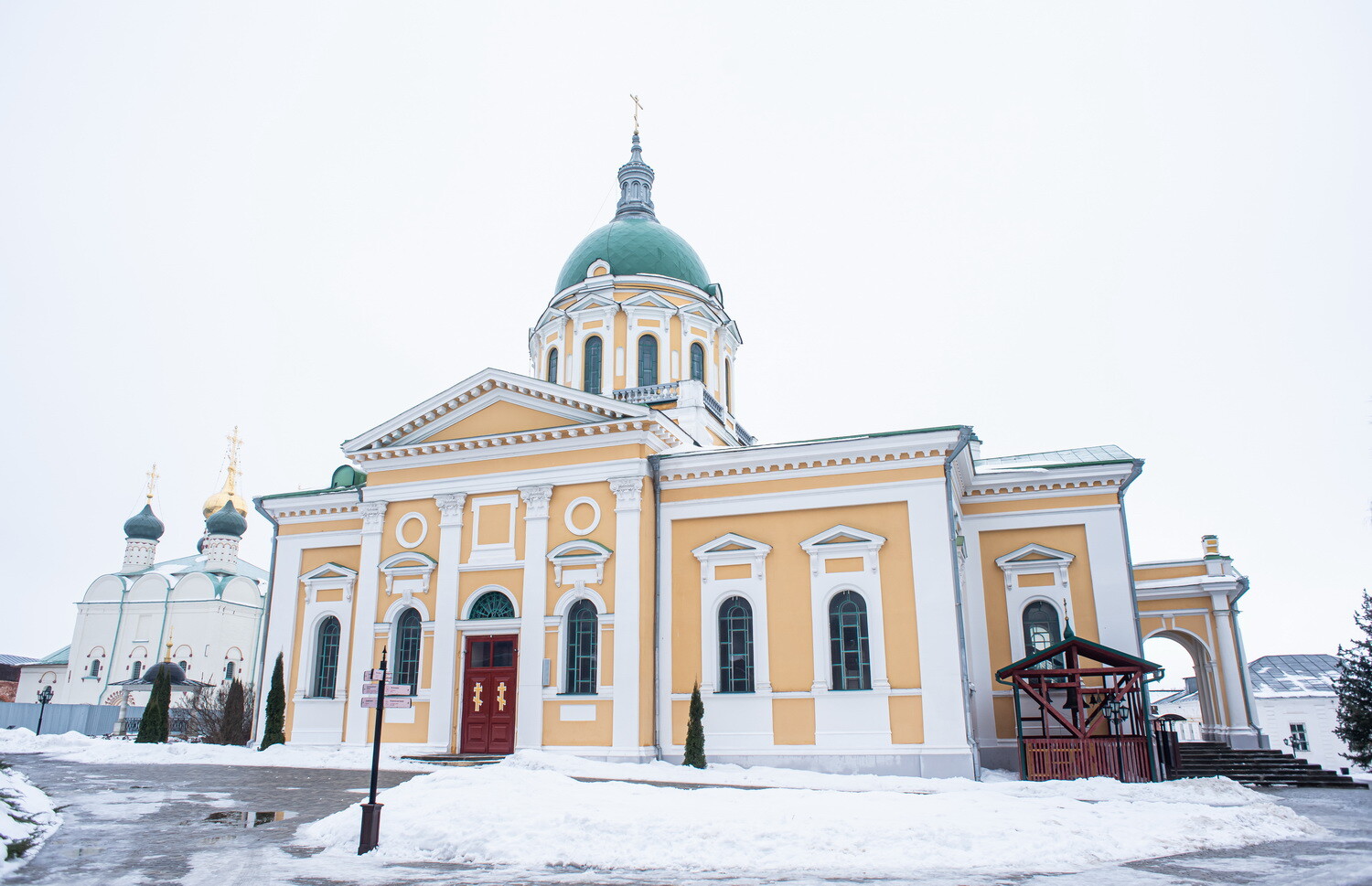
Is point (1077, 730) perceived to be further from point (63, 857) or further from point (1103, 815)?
A: point (63, 857)

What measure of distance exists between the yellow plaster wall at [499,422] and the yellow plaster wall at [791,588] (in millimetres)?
4116

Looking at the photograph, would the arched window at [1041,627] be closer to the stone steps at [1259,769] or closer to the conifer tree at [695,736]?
the stone steps at [1259,769]

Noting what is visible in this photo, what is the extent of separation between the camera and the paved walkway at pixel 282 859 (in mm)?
8875

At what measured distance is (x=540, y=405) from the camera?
23.7 meters

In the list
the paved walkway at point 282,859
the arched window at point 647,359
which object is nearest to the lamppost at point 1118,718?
the paved walkway at point 282,859

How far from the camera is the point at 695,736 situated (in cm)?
2052

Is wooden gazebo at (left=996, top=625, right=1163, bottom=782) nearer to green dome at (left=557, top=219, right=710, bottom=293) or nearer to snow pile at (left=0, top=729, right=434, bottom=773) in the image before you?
snow pile at (left=0, top=729, right=434, bottom=773)

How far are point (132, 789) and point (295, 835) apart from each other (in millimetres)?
6524

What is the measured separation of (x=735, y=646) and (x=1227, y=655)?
52.5 feet

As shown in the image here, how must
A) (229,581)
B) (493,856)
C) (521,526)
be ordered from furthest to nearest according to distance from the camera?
(229,581) → (521,526) → (493,856)

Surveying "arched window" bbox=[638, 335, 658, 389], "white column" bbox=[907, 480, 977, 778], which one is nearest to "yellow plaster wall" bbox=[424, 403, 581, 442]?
"arched window" bbox=[638, 335, 658, 389]

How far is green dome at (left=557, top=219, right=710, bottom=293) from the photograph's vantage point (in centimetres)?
3117

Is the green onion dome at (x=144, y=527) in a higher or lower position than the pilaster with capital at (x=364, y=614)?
higher

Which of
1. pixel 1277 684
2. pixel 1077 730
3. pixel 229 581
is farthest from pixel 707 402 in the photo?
pixel 229 581
